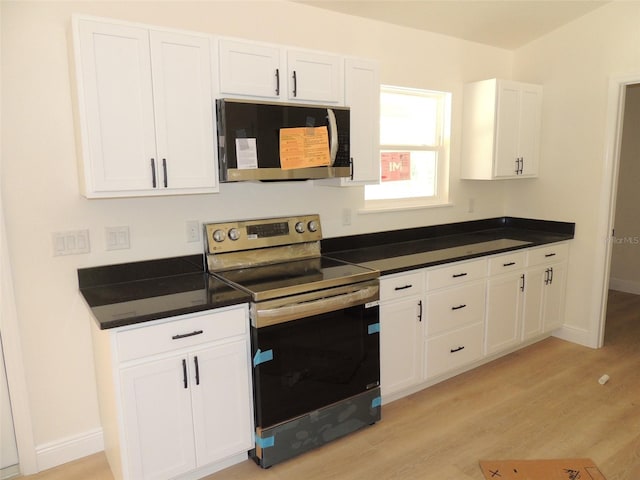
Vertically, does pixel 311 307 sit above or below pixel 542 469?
above

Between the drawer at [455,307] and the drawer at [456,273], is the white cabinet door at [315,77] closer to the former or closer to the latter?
the drawer at [456,273]

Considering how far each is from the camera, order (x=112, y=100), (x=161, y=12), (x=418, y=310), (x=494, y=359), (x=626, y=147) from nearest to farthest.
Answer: (x=112, y=100), (x=161, y=12), (x=418, y=310), (x=494, y=359), (x=626, y=147)

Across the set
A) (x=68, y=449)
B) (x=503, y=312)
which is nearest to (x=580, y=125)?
(x=503, y=312)

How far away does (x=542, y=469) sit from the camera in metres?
2.29

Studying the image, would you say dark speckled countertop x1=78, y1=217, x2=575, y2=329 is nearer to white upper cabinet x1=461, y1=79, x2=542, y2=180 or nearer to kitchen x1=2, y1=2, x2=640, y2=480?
kitchen x1=2, y1=2, x2=640, y2=480

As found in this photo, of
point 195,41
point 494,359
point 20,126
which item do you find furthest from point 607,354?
point 20,126

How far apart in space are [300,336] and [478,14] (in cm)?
254

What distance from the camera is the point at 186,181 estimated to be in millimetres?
2285

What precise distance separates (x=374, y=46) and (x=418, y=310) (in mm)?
1771

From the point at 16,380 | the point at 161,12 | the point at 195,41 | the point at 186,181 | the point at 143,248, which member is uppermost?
the point at 161,12

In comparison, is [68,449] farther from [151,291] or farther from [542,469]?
[542,469]

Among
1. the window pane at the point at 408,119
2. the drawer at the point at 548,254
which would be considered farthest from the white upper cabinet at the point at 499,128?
the drawer at the point at 548,254

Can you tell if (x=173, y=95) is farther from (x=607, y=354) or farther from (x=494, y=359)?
(x=607, y=354)

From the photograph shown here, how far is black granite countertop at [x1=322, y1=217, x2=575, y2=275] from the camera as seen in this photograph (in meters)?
2.97
